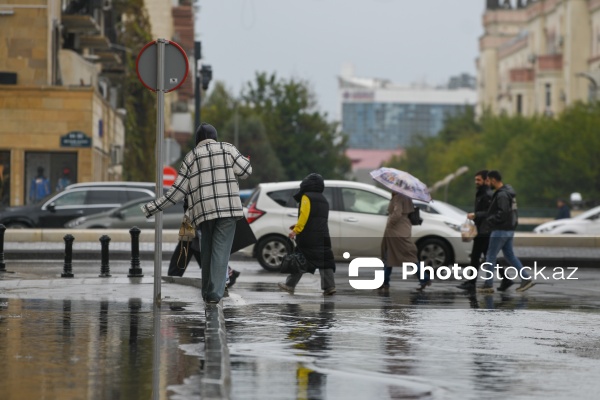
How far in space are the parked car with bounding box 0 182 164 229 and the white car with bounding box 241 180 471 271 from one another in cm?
1045

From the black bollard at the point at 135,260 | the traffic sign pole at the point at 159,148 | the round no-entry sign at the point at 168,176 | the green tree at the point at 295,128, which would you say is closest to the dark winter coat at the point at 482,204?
the black bollard at the point at 135,260

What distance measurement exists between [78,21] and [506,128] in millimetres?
54651

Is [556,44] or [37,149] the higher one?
[556,44]

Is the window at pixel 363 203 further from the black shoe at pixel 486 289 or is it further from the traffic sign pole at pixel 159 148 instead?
the traffic sign pole at pixel 159 148

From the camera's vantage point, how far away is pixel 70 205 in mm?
35125

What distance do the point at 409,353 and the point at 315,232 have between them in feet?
24.0

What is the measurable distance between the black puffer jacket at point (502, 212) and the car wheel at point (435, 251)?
471 cm

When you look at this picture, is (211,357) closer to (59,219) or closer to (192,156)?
(192,156)

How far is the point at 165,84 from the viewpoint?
15227 mm

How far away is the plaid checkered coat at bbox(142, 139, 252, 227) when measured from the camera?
1446cm

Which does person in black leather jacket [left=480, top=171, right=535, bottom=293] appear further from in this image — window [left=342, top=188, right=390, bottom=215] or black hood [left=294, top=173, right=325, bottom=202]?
window [left=342, top=188, right=390, bottom=215]

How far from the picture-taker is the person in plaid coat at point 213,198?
14.5 meters

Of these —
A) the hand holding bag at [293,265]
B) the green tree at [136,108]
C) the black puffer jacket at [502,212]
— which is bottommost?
the hand holding bag at [293,265]

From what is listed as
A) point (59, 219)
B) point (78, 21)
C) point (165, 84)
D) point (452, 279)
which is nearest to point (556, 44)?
point (78, 21)
